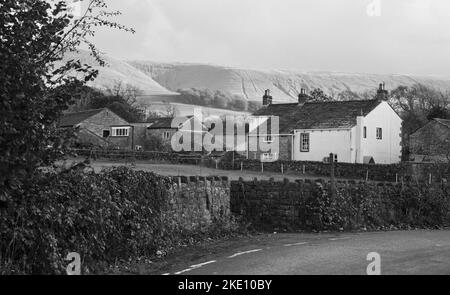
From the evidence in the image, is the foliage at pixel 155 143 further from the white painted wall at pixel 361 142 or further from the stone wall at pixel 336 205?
the stone wall at pixel 336 205

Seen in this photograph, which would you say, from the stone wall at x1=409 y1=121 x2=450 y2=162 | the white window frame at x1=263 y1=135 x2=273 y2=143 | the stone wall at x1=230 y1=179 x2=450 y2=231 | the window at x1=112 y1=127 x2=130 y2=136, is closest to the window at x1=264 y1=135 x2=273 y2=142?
the white window frame at x1=263 y1=135 x2=273 y2=143

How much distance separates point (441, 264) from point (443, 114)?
71072 millimetres

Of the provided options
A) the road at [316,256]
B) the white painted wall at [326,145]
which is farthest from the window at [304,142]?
the road at [316,256]

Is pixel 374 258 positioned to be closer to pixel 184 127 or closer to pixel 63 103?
pixel 63 103

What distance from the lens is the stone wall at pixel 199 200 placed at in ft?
54.3

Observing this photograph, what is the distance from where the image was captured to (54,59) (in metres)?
11.0

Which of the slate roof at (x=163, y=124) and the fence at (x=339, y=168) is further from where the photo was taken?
the slate roof at (x=163, y=124)

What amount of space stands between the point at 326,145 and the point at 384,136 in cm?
610

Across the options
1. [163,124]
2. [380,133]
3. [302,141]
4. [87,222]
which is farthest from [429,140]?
[87,222]

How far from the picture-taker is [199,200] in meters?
17.6

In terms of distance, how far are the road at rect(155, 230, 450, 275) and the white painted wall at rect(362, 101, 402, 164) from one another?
116 feet

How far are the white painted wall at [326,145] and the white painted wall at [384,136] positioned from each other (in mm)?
1804

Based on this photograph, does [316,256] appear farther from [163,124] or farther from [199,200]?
Answer: [163,124]

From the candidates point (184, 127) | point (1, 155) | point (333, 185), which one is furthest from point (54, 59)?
point (184, 127)
